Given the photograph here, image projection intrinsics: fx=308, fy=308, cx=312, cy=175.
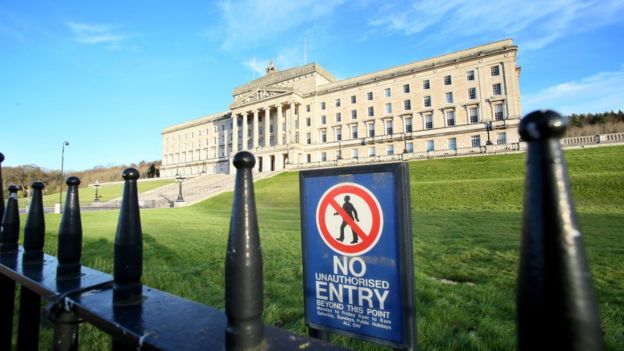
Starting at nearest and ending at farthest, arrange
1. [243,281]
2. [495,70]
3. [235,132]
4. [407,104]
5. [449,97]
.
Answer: [243,281] < [495,70] < [449,97] < [407,104] < [235,132]

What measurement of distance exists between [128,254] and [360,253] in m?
1.47

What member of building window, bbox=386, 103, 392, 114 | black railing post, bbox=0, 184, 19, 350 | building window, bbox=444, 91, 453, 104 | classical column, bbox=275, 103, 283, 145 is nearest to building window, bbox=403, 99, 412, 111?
building window, bbox=386, 103, 392, 114

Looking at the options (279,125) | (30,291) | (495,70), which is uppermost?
(495,70)

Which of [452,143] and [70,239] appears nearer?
[70,239]

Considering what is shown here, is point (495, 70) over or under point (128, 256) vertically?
over

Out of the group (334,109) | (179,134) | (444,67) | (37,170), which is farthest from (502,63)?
(37,170)

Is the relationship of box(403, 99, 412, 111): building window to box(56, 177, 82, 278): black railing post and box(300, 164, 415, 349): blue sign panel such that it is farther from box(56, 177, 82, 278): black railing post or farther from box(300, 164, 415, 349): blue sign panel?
box(56, 177, 82, 278): black railing post

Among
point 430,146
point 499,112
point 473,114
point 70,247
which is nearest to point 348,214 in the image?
point 70,247

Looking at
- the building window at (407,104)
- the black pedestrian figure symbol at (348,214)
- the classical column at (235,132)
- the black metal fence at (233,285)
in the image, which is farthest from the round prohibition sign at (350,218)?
the classical column at (235,132)

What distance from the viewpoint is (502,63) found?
45.4 metres

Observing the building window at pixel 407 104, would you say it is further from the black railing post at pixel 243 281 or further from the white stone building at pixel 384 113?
the black railing post at pixel 243 281

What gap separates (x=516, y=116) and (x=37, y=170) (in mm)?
88961

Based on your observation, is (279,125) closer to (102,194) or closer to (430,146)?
(430,146)

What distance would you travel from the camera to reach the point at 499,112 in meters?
45.8
